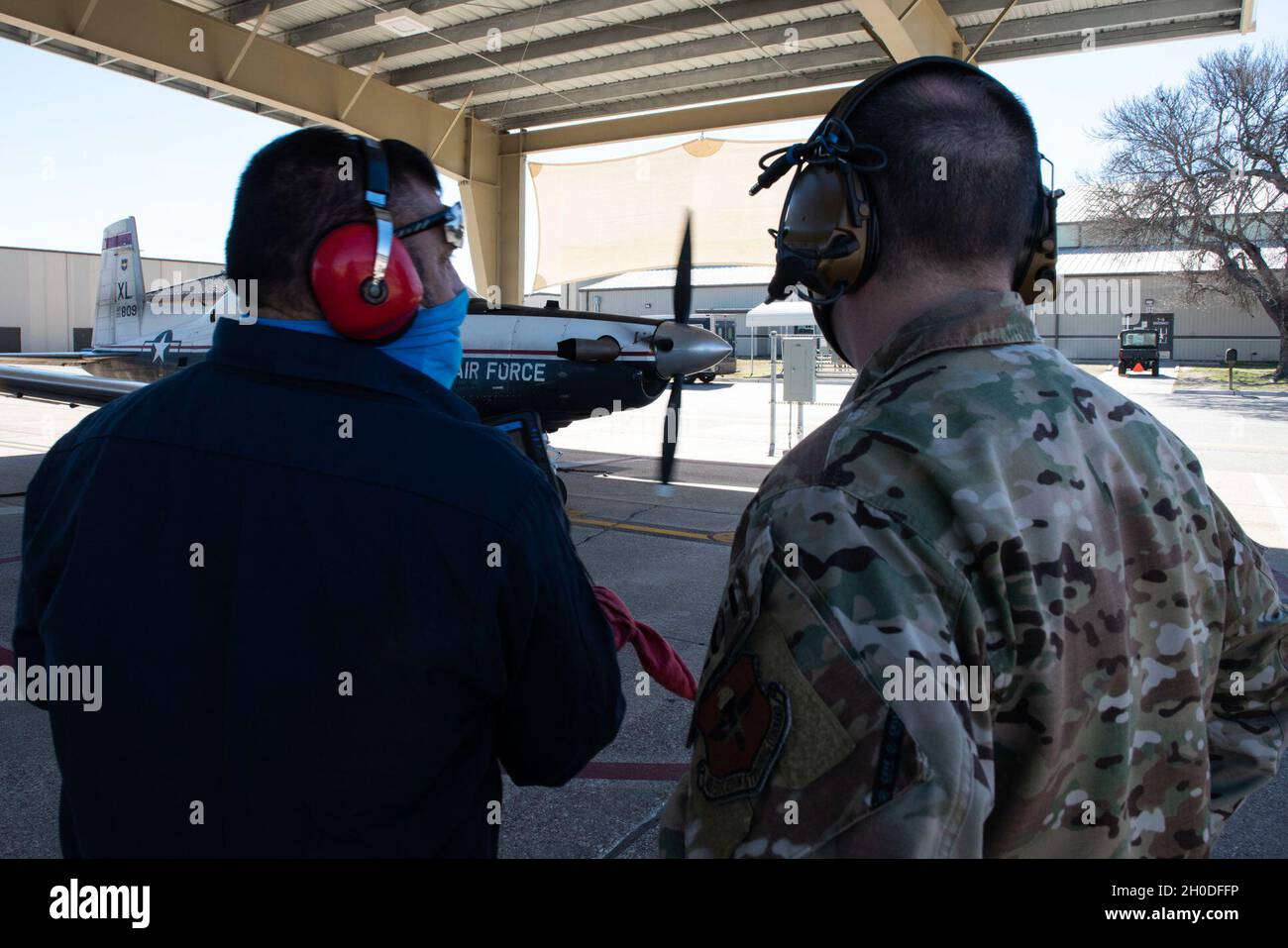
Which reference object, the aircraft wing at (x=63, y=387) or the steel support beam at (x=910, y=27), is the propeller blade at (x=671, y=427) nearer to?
the steel support beam at (x=910, y=27)

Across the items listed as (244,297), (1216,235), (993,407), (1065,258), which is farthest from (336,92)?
(1065,258)

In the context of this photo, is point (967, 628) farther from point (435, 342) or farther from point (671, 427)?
point (671, 427)

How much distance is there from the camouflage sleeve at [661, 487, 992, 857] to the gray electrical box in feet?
42.9

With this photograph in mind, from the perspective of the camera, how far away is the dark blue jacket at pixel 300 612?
134 centimetres

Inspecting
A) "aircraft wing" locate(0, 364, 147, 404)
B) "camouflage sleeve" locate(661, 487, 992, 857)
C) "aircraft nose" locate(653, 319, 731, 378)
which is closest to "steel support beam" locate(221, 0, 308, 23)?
"aircraft wing" locate(0, 364, 147, 404)

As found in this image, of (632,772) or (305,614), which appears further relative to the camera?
(632,772)

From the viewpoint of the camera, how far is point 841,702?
93 cm

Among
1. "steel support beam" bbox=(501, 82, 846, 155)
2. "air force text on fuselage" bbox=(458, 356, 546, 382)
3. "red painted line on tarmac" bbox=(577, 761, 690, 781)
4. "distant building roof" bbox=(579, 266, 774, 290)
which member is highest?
"distant building roof" bbox=(579, 266, 774, 290)

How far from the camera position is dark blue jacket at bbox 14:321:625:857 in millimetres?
1336

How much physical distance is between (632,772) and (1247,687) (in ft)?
9.13

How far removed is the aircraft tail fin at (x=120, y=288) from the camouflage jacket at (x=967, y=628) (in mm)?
18475

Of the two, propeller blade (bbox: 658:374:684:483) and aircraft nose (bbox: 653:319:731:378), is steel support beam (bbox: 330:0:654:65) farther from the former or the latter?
propeller blade (bbox: 658:374:684:483)

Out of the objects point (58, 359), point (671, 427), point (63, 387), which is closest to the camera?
point (671, 427)

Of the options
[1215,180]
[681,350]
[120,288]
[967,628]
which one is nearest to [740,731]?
[967,628]
